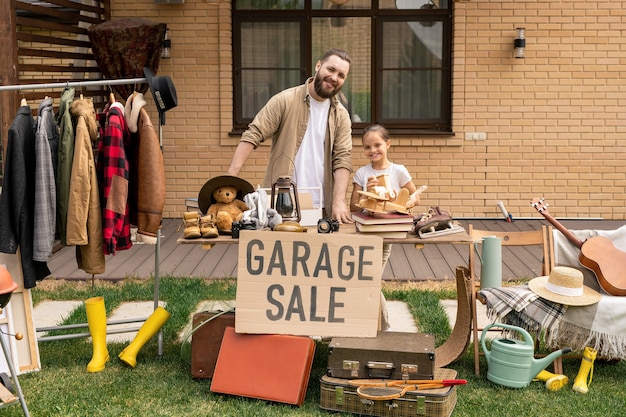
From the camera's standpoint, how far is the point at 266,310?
4.37 meters

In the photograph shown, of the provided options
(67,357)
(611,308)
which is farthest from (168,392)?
(611,308)

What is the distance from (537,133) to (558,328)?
5097 millimetres

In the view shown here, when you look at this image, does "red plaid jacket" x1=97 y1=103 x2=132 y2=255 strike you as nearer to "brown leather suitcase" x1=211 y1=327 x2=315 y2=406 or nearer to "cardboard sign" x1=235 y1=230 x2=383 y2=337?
"cardboard sign" x1=235 y1=230 x2=383 y2=337

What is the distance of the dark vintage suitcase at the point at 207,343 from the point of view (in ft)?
15.1

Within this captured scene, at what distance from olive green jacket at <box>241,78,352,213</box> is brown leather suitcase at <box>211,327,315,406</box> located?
127cm

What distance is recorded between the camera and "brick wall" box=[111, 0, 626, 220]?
912 cm

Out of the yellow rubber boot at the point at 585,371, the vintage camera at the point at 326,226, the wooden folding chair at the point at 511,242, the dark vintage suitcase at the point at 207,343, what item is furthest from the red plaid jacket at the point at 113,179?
the yellow rubber boot at the point at 585,371

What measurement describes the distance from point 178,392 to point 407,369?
4.06 ft

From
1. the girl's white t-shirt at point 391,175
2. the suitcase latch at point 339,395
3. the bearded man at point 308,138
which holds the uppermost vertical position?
the bearded man at point 308,138

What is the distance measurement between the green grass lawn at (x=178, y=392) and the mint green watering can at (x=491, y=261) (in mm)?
482

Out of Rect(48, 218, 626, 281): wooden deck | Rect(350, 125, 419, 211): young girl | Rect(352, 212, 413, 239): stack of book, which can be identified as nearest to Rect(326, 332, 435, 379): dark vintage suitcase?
Rect(352, 212, 413, 239): stack of book

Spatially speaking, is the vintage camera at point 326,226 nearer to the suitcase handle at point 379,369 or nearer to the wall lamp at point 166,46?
the suitcase handle at point 379,369

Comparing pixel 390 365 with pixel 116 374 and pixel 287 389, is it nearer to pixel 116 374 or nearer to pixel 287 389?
pixel 287 389

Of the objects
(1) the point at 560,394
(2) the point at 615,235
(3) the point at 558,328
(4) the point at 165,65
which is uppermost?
(4) the point at 165,65
